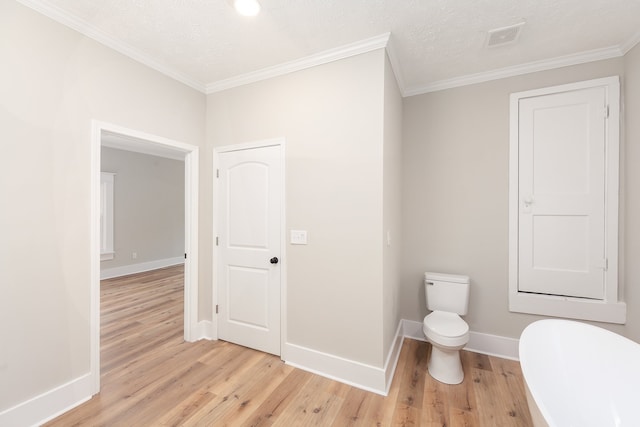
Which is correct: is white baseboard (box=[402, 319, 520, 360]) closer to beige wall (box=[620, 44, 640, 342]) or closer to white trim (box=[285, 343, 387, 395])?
beige wall (box=[620, 44, 640, 342])

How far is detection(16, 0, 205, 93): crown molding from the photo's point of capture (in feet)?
5.58

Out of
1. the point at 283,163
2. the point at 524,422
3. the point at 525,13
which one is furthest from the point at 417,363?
the point at 525,13

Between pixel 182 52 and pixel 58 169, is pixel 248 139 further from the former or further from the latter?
pixel 58 169

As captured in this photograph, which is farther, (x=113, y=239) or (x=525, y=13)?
(x=113, y=239)

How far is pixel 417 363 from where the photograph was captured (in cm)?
239

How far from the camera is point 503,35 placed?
1.97 m

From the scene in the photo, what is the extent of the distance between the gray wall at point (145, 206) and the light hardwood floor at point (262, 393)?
3481 mm

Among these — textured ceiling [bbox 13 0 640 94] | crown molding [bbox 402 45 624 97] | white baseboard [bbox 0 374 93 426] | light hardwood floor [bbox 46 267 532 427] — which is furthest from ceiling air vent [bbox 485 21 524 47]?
white baseboard [bbox 0 374 93 426]

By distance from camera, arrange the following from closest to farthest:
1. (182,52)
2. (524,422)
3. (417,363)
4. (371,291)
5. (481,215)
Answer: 1. (524,422)
2. (371,291)
3. (182,52)
4. (417,363)
5. (481,215)

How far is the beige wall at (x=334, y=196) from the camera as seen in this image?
80.8 inches

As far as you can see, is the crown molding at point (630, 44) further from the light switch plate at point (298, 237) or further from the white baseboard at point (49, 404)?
the white baseboard at point (49, 404)

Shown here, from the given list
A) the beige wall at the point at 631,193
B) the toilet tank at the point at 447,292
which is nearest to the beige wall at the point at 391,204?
the toilet tank at the point at 447,292

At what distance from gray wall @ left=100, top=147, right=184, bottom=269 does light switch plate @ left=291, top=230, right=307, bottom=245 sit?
4902 millimetres

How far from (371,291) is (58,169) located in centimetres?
237
